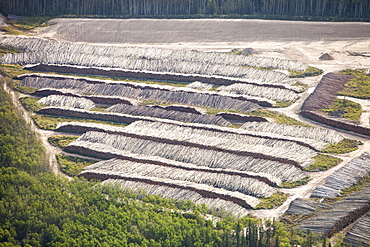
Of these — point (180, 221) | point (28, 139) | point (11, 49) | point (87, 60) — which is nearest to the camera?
point (180, 221)

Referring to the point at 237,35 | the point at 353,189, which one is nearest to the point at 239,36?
the point at 237,35

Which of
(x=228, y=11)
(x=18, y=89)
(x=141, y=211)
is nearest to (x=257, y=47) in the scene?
(x=228, y=11)

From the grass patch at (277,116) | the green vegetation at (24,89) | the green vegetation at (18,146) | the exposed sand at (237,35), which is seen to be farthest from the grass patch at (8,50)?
the grass patch at (277,116)

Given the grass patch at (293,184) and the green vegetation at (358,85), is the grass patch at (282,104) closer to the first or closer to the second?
the green vegetation at (358,85)

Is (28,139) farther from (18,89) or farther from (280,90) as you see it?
(280,90)

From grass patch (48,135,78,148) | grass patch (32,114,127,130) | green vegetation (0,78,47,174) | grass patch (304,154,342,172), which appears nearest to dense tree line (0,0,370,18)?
grass patch (32,114,127,130)
